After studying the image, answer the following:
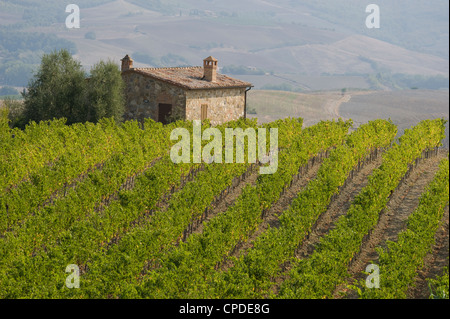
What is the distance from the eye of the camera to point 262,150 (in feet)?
79.9

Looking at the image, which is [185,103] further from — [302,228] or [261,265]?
[261,265]

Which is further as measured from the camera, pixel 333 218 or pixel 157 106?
pixel 157 106

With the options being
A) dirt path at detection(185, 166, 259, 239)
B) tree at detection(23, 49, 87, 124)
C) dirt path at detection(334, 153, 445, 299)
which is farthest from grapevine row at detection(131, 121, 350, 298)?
tree at detection(23, 49, 87, 124)

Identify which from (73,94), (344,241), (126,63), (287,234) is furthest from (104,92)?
(344,241)

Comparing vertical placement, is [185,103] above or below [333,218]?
above

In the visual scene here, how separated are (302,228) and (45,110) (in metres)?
19.7

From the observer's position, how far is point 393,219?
18.2m

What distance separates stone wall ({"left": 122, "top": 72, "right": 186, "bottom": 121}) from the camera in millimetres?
31234

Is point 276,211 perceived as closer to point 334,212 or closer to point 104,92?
point 334,212

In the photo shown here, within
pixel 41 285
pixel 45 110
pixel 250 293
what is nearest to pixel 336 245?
pixel 250 293

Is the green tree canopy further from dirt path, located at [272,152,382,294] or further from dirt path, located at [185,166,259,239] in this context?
dirt path, located at [272,152,382,294]

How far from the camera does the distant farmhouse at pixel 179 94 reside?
102 feet

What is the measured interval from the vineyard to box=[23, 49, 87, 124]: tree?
5585 mm
